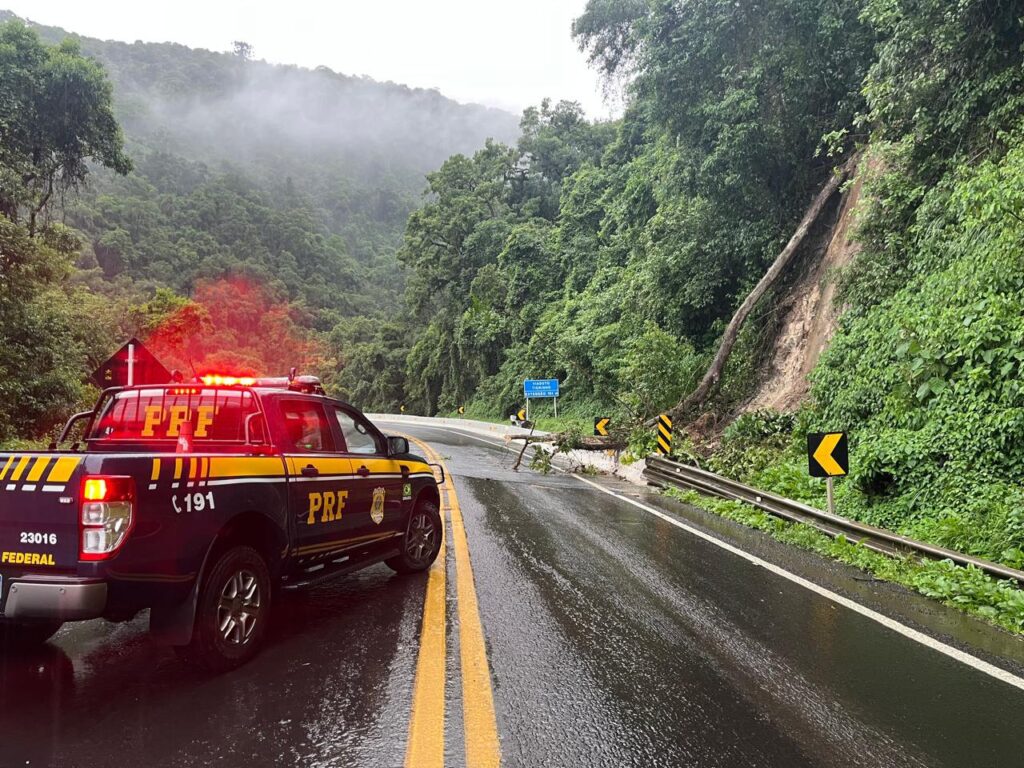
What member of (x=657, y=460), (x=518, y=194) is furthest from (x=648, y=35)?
(x=518, y=194)

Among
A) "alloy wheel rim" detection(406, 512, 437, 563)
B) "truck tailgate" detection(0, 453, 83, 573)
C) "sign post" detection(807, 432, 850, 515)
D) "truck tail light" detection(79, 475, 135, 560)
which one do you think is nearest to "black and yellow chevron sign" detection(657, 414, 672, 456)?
"sign post" detection(807, 432, 850, 515)

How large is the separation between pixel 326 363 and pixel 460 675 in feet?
240

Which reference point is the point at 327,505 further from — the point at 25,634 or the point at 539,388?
the point at 539,388

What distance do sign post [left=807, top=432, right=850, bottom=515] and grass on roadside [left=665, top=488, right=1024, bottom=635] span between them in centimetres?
69

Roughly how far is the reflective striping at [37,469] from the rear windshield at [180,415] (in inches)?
46.4

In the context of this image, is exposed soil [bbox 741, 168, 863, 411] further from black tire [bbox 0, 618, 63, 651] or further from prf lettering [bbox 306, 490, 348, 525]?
black tire [bbox 0, 618, 63, 651]

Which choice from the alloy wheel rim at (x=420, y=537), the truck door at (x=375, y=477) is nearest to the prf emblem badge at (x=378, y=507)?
the truck door at (x=375, y=477)

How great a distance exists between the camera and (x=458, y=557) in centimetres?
670

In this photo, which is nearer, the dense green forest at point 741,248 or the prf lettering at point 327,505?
the prf lettering at point 327,505

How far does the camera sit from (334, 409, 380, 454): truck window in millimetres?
5613

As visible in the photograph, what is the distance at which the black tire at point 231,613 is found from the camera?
3613 millimetres

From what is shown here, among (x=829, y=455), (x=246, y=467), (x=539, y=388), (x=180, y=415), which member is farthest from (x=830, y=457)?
(x=539, y=388)

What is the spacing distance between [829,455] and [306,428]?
6819 mm

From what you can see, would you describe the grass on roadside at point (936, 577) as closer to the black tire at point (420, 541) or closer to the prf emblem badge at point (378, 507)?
the black tire at point (420, 541)
